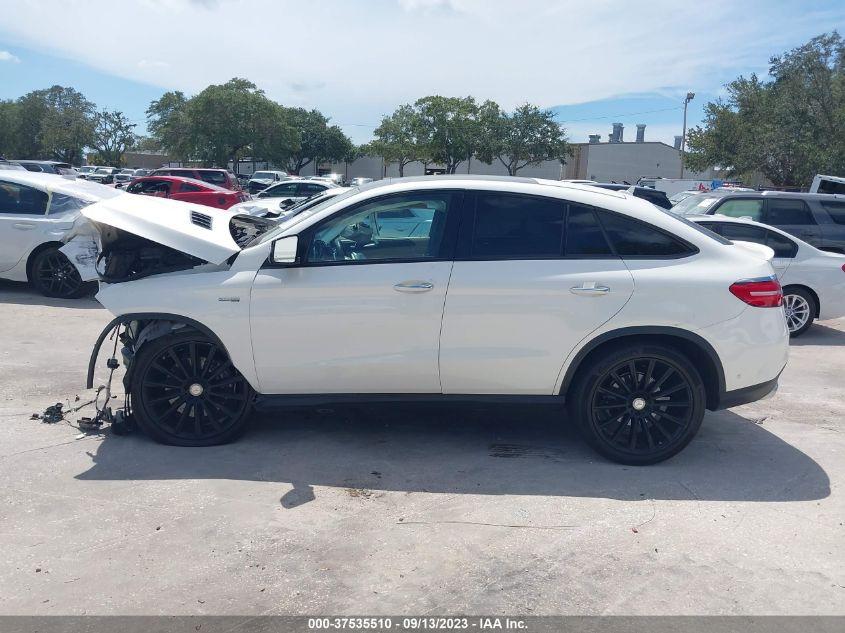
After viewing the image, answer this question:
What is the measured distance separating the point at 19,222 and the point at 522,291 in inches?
311

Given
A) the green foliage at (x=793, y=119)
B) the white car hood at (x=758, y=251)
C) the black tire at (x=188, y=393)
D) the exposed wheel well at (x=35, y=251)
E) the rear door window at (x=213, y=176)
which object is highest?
the green foliage at (x=793, y=119)

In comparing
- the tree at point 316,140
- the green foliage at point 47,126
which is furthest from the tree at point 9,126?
the tree at point 316,140

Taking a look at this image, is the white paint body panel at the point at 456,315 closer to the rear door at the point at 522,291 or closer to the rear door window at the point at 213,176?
the rear door at the point at 522,291

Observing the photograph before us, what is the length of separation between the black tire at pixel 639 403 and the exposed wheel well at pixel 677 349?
1.3 inches

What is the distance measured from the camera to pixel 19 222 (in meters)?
9.69

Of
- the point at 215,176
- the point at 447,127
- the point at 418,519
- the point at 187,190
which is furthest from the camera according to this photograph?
the point at 447,127

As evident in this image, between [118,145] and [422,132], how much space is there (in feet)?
140

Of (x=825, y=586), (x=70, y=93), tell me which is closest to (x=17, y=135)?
(x=70, y=93)

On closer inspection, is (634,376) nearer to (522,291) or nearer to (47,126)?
(522,291)

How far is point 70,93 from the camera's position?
7638 centimetres

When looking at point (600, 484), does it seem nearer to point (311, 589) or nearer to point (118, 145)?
point (311, 589)

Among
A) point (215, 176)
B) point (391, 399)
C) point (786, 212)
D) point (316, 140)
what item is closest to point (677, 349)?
point (391, 399)

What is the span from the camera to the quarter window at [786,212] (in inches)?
436

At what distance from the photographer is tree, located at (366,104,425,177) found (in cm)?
4819
